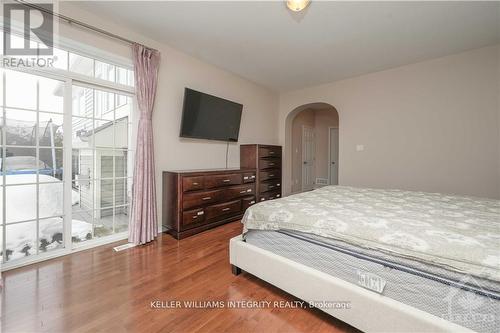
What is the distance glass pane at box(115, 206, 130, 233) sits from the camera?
284 cm

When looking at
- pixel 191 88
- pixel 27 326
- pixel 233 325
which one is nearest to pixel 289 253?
pixel 233 325

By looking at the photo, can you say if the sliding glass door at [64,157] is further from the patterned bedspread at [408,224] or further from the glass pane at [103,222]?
the patterned bedspread at [408,224]

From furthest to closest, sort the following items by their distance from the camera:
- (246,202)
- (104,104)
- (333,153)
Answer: (333,153) < (246,202) < (104,104)

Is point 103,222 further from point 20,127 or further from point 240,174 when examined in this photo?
point 240,174

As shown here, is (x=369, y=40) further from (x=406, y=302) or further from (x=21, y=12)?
(x=21, y=12)

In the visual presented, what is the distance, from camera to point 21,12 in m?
2.04

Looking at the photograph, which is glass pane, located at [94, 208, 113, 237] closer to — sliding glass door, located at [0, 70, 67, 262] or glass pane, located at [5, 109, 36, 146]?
sliding glass door, located at [0, 70, 67, 262]

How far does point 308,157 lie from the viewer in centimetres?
671

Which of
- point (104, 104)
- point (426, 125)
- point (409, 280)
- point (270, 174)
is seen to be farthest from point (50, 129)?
point (426, 125)

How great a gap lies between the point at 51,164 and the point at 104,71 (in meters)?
1.22

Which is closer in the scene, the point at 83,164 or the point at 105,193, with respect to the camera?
the point at 83,164

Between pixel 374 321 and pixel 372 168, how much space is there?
10.9ft

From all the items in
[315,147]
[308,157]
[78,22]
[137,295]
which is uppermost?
[78,22]

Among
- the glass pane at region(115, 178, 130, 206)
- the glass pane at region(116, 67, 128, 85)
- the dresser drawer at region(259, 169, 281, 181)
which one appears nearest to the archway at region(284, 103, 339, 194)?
the dresser drawer at region(259, 169, 281, 181)
